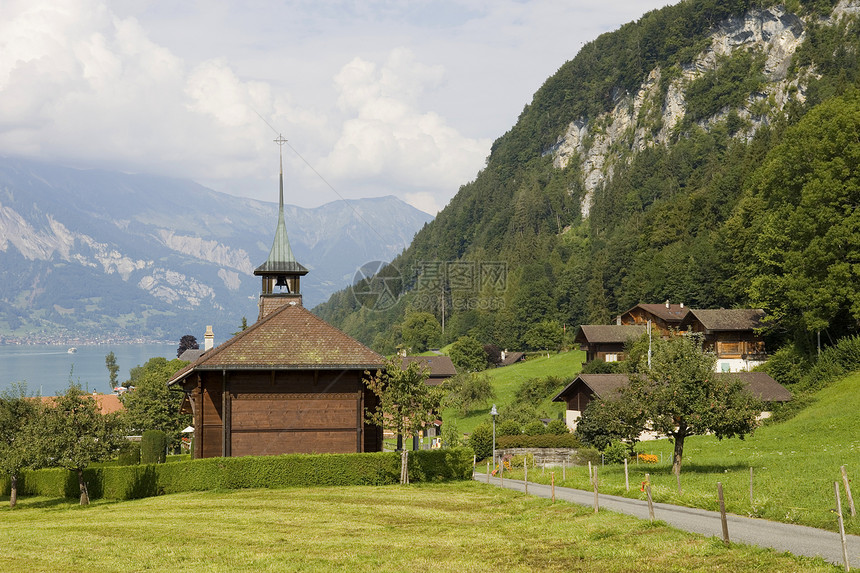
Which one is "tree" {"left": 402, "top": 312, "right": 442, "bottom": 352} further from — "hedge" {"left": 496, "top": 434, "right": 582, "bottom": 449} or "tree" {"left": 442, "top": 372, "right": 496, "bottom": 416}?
"hedge" {"left": 496, "top": 434, "right": 582, "bottom": 449}

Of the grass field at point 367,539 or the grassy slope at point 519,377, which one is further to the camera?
the grassy slope at point 519,377

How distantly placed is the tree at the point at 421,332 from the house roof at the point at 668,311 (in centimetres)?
6731

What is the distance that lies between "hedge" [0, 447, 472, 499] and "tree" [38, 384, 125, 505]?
4.19 ft

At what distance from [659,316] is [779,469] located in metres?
72.3

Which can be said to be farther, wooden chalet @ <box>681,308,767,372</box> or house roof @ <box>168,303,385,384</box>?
wooden chalet @ <box>681,308,767,372</box>

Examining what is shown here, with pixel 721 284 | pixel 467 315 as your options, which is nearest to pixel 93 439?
pixel 721 284

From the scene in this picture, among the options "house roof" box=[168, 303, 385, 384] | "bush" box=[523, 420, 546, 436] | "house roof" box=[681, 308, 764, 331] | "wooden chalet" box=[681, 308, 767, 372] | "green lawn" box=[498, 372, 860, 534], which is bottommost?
"green lawn" box=[498, 372, 860, 534]

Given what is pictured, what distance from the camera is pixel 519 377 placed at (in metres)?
106

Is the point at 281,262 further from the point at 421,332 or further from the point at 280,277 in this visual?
the point at 421,332

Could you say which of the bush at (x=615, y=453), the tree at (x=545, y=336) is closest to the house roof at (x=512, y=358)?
the tree at (x=545, y=336)

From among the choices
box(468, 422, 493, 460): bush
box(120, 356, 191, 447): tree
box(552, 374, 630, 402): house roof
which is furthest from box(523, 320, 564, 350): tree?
box(468, 422, 493, 460): bush

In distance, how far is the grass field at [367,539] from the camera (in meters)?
17.7

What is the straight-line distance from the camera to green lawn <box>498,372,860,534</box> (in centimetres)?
2328

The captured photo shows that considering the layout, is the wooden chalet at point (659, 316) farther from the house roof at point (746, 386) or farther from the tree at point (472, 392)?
the house roof at point (746, 386)
